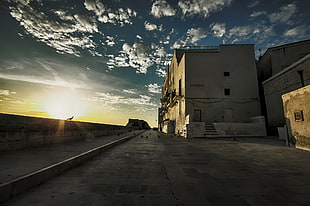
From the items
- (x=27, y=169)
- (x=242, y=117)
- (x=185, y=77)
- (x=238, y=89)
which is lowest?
(x=27, y=169)

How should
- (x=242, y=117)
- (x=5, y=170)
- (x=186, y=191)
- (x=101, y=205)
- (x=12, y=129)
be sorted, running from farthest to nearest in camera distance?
1. (x=242, y=117)
2. (x=12, y=129)
3. (x=5, y=170)
4. (x=186, y=191)
5. (x=101, y=205)

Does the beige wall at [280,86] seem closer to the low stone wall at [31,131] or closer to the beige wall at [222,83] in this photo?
the beige wall at [222,83]

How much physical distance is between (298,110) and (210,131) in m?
9.18

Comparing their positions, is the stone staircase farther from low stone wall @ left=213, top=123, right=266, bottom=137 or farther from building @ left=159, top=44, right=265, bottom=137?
building @ left=159, top=44, right=265, bottom=137

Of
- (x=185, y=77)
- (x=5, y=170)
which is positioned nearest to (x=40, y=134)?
(x=5, y=170)

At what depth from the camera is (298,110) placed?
6.99 metres

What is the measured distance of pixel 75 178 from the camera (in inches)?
120

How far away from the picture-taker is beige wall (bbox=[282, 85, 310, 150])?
21.5ft

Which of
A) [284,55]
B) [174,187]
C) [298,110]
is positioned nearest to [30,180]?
[174,187]

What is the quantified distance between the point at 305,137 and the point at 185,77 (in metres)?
15.3

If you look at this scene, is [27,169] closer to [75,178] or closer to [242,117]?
[75,178]

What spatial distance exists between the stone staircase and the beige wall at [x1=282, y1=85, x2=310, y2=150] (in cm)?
794

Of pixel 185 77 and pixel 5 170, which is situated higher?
pixel 185 77

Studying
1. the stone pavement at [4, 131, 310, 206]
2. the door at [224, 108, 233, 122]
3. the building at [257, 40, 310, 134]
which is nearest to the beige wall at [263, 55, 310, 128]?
the building at [257, 40, 310, 134]
